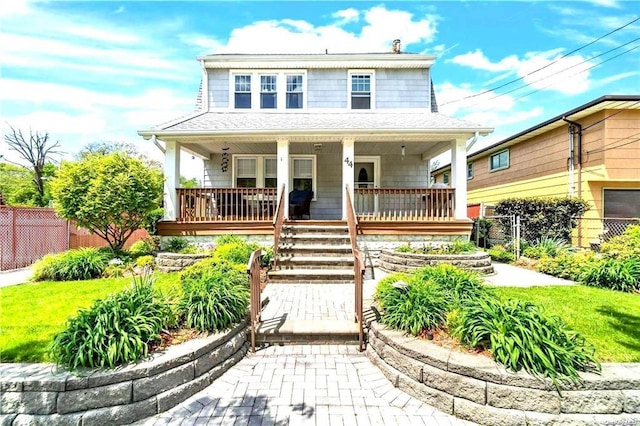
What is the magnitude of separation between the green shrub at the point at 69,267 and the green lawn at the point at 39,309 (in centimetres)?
31

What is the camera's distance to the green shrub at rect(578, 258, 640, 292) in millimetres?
6102

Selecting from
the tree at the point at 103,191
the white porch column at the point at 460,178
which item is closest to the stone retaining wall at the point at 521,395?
the white porch column at the point at 460,178

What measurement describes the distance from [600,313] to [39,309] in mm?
8734

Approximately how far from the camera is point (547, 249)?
29.9 feet

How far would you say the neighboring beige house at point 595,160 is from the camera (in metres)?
10.5

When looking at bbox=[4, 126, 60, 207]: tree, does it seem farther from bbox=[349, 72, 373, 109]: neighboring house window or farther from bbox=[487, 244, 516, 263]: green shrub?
bbox=[487, 244, 516, 263]: green shrub

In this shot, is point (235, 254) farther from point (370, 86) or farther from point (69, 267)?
point (370, 86)

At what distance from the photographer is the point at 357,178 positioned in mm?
12188

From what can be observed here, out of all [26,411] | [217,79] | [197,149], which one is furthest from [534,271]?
[217,79]

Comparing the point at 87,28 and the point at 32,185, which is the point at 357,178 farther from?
the point at 32,185

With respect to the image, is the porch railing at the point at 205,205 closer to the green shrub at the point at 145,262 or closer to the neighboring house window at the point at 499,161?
the green shrub at the point at 145,262

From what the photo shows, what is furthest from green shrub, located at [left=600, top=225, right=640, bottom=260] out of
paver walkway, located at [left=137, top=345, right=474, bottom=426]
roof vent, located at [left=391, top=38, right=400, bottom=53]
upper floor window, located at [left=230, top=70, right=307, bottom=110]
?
upper floor window, located at [left=230, top=70, right=307, bottom=110]

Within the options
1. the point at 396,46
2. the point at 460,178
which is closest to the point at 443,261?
the point at 460,178

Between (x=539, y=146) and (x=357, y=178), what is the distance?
27.7 ft
